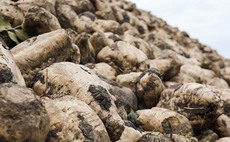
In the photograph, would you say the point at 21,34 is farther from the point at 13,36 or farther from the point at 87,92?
the point at 87,92

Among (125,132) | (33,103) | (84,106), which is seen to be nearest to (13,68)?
(84,106)

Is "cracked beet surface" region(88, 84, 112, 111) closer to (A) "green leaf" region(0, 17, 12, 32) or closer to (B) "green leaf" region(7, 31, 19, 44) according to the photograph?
(B) "green leaf" region(7, 31, 19, 44)

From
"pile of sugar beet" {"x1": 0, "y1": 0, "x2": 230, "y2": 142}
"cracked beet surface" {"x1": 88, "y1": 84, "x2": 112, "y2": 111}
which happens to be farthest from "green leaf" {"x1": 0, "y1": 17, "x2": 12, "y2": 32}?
"cracked beet surface" {"x1": 88, "y1": 84, "x2": 112, "y2": 111}

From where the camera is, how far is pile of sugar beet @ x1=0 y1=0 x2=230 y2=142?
4258 millimetres

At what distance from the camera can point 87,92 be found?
19.6 feet

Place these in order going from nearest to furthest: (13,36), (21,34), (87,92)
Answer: (87,92) → (13,36) → (21,34)

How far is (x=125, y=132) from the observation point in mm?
6090

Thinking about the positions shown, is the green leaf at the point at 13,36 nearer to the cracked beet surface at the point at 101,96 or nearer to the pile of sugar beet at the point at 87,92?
the pile of sugar beet at the point at 87,92

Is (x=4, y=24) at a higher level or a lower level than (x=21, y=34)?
higher

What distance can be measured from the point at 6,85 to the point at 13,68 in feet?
4.48

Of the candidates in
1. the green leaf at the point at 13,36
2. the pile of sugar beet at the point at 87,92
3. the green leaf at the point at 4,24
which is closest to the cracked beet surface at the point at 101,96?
the pile of sugar beet at the point at 87,92

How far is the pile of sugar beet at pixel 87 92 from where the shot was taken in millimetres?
4258

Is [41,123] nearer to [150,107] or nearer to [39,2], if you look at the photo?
[150,107]

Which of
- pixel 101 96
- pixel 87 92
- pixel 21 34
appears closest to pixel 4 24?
pixel 21 34
